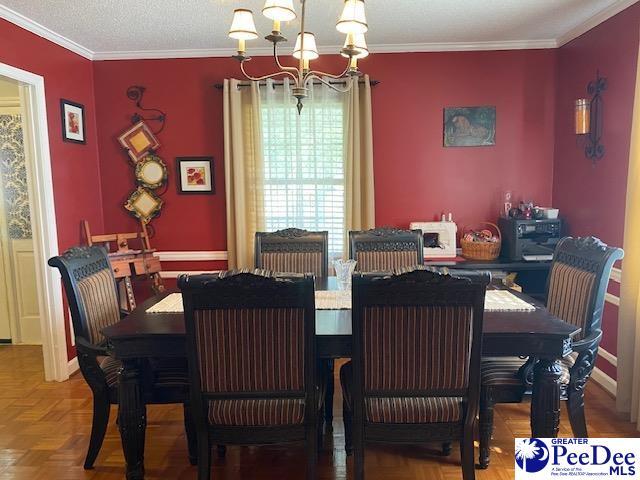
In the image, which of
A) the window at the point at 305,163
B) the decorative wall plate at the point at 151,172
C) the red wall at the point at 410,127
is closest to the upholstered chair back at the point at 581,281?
the red wall at the point at 410,127

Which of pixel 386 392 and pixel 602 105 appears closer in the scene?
pixel 386 392

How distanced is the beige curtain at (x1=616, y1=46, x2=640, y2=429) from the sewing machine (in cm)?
128

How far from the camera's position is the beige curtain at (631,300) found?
8.25 ft

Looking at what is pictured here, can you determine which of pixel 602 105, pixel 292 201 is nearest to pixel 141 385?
pixel 292 201

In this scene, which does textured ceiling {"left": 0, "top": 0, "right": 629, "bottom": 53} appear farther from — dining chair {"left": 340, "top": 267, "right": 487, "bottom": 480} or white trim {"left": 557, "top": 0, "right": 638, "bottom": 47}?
dining chair {"left": 340, "top": 267, "right": 487, "bottom": 480}

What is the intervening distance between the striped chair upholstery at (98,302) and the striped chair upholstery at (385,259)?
1.45 meters

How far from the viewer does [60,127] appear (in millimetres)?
3387

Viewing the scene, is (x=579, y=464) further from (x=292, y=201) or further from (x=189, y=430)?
→ (x=292, y=201)

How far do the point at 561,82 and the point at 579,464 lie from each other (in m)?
2.87

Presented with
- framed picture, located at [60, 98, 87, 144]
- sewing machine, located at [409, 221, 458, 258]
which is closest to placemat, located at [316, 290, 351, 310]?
sewing machine, located at [409, 221, 458, 258]

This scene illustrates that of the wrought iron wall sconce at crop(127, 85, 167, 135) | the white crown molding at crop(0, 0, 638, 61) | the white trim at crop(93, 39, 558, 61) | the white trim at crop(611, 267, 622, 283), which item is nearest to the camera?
the white trim at crop(611, 267, 622, 283)

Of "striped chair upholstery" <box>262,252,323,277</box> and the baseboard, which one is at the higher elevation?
"striped chair upholstery" <box>262,252,323,277</box>

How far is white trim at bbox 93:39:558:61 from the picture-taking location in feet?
12.0

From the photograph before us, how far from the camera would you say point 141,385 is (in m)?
2.04
